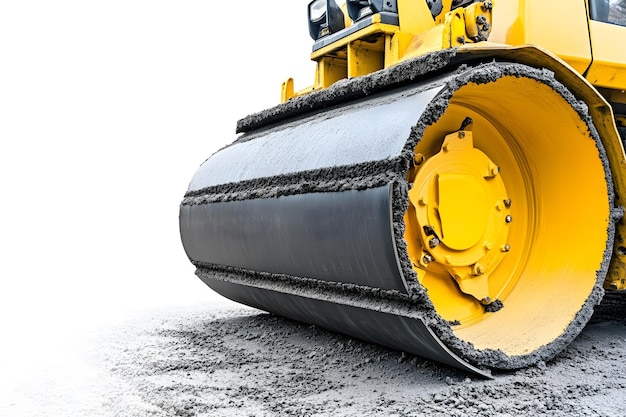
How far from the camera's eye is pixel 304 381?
2.29m

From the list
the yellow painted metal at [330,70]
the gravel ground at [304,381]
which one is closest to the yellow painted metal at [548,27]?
the yellow painted metal at [330,70]

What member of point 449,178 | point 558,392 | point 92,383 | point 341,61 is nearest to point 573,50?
point 449,178

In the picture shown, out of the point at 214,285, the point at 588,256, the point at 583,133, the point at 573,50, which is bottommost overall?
the point at 214,285

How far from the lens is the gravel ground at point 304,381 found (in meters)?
1.98

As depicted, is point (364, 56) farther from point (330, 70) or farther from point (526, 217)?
point (526, 217)

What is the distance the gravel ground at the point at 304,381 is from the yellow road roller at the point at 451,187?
0.12m

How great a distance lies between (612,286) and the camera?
253 cm

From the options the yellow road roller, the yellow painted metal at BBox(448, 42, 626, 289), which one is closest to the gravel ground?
the yellow road roller

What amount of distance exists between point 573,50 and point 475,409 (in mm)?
1435

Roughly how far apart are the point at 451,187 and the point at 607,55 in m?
0.90

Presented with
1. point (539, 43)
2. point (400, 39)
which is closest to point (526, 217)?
point (539, 43)

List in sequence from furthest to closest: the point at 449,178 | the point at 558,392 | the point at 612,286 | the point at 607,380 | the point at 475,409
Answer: the point at 612,286, the point at 449,178, the point at 607,380, the point at 558,392, the point at 475,409

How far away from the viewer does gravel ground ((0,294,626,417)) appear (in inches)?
77.9

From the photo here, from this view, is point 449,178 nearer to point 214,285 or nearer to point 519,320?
point 519,320
